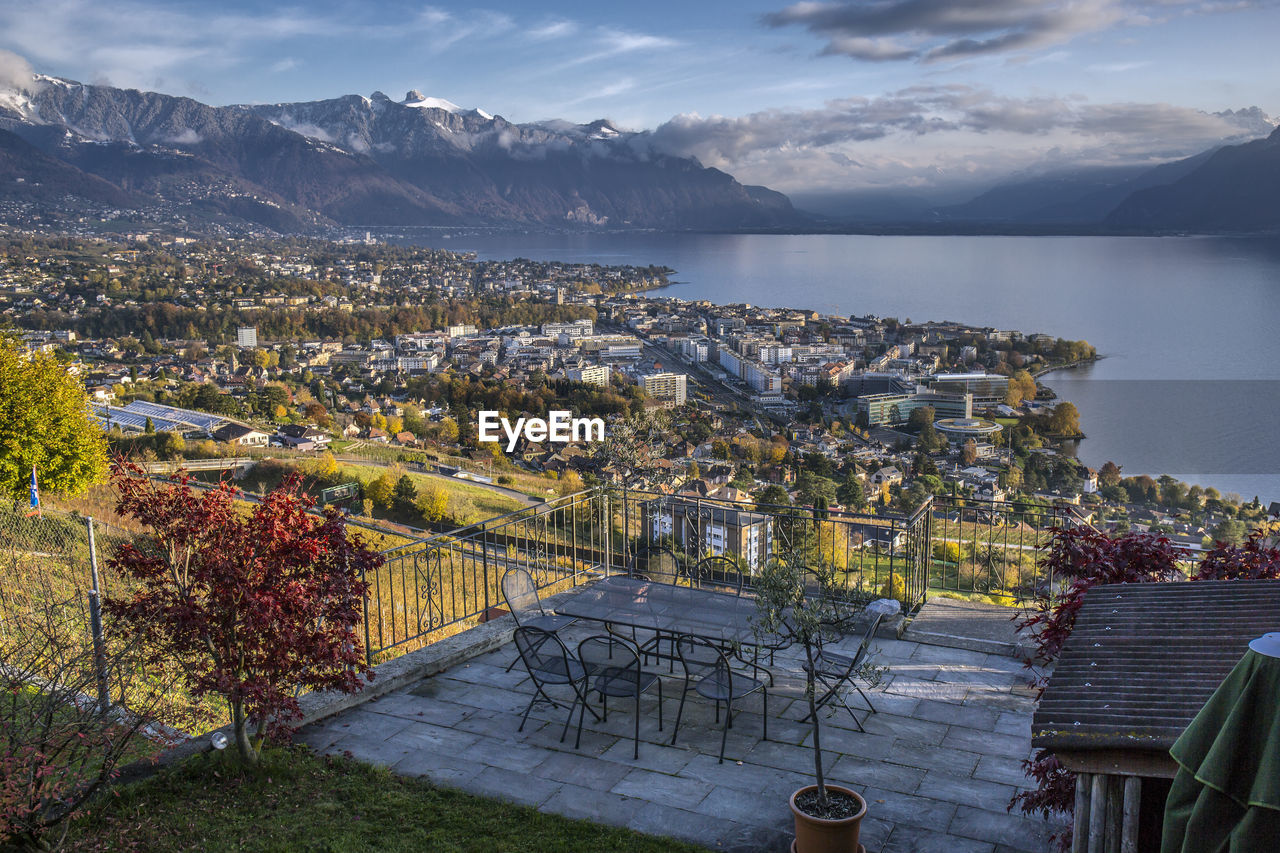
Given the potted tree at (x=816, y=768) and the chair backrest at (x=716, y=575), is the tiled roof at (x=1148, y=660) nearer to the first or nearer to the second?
the potted tree at (x=816, y=768)

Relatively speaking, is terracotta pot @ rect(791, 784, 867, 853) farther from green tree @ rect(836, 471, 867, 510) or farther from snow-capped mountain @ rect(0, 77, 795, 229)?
snow-capped mountain @ rect(0, 77, 795, 229)

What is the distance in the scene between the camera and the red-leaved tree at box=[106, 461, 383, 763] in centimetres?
360

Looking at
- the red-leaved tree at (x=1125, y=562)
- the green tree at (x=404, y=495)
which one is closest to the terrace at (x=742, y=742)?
the red-leaved tree at (x=1125, y=562)

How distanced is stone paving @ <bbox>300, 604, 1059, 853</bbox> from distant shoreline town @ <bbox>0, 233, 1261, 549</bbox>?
1.91 meters

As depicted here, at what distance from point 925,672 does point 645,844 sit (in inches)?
94.5

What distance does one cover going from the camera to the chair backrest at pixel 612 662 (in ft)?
14.0

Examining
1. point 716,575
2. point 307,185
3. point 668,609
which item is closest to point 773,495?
point 716,575

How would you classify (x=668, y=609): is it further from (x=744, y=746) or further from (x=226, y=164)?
(x=226, y=164)

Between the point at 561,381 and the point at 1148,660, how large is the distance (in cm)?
4633

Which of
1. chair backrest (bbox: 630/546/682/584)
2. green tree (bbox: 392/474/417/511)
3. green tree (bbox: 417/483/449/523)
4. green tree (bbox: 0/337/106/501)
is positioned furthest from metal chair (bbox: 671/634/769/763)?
green tree (bbox: 392/474/417/511)

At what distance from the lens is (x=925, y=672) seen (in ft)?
16.9

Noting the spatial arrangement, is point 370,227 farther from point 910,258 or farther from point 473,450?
point 473,450

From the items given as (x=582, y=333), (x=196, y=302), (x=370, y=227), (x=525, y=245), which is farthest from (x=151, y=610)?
(x=370, y=227)

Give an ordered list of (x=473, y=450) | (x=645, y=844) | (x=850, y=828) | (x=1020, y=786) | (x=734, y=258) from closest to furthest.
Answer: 1. (x=850, y=828)
2. (x=645, y=844)
3. (x=1020, y=786)
4. (x=473, y=450)
5. (x=734, y=258)
